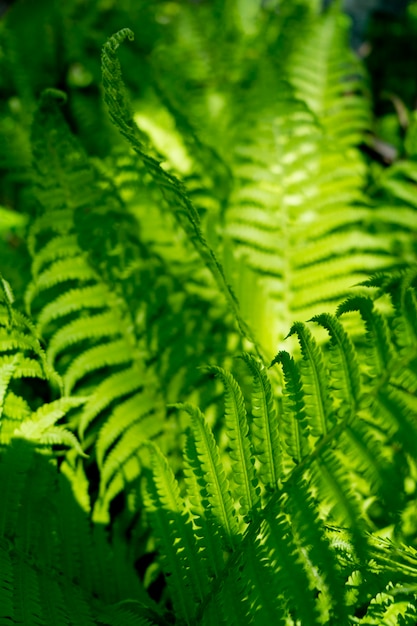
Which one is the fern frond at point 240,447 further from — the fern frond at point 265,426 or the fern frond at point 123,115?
the fern frond at point 123,115

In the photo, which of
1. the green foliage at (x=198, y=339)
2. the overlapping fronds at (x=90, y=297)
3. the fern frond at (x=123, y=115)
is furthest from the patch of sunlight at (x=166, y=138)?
the fern frond at (x=123, y=115)

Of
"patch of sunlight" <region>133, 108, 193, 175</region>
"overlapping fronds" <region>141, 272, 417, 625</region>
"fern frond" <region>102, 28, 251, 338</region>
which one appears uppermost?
"patch of sunlight" <region>133, 108, 193, 175</region>

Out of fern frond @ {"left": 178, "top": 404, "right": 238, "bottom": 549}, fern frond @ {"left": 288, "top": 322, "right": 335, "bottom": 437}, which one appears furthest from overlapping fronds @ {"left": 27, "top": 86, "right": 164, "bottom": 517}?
fern frond @ {"left": 288, "top": 322, "right": 335, "bottom": 437}

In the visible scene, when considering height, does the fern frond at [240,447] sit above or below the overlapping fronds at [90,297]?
below

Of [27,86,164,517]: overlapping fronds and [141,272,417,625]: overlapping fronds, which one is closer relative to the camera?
[141,272,417,625]: overlapping fronds

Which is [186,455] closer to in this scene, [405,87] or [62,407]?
[62,407]

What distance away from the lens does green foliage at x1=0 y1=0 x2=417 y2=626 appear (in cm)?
86

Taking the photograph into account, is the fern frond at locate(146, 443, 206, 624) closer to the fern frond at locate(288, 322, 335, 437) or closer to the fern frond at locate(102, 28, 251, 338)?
the fern frond at locate(288, 322, 335, 437)

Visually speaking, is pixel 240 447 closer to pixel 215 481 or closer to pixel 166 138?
pixel 215 481

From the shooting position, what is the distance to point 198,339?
4.69 ft

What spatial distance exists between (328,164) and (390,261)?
0.43 meters

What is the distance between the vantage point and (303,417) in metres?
0.87

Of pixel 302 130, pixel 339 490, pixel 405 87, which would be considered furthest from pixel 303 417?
pixel 405 87

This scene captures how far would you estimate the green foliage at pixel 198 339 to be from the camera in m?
0.86
